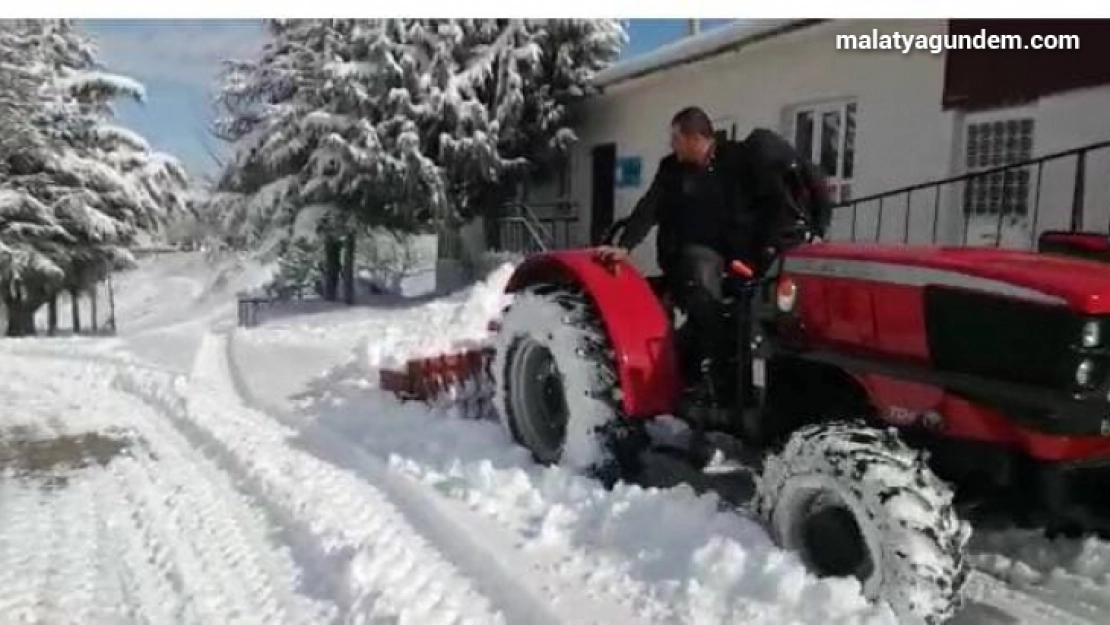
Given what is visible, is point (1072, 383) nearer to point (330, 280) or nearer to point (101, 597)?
point (101, 597)

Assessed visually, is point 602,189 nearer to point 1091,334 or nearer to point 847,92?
point 847,92

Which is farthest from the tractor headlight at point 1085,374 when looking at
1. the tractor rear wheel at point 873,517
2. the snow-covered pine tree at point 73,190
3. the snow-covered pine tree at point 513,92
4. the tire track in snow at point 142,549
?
the snow-covered pine tree at point 73,190

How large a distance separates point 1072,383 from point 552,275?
226cm

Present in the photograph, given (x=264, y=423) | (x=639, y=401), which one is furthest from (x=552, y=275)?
(x=264, y=423)

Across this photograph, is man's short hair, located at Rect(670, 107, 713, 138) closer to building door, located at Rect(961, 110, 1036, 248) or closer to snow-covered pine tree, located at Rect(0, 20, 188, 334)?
building door, located at Rect(961, 110, 1036, 248)

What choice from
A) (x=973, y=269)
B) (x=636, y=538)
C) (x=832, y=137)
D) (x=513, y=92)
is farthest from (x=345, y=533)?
(x=513, y=92)

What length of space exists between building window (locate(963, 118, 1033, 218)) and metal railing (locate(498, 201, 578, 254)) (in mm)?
6999

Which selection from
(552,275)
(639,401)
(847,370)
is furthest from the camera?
(552,275)

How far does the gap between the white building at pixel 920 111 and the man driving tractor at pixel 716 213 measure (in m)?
2.37

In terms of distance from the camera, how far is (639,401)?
3.57 metres

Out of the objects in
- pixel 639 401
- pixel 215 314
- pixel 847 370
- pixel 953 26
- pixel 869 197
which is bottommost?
pixel 215 314

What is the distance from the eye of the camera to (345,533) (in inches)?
132

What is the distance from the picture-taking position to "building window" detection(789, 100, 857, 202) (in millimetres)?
9797

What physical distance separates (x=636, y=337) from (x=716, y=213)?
582 millimetres
